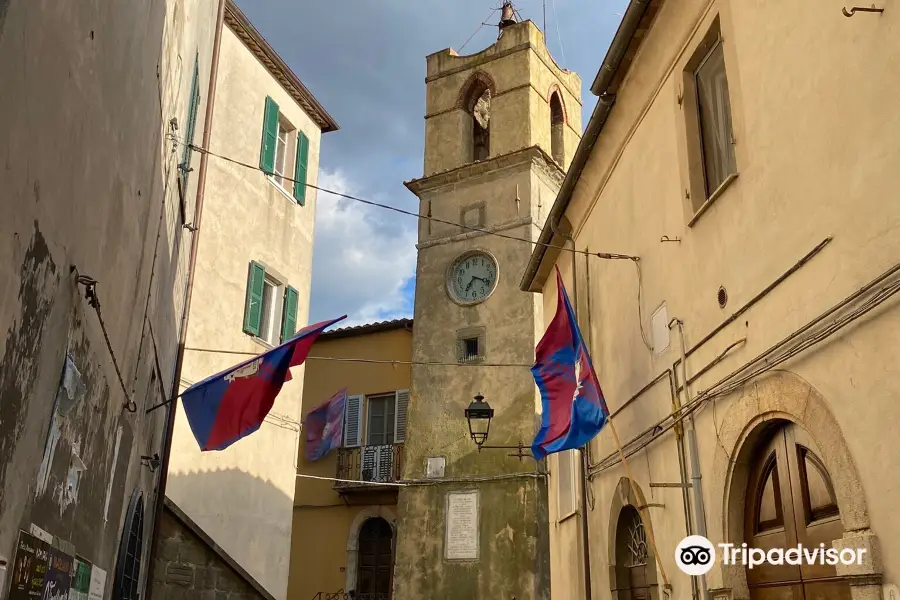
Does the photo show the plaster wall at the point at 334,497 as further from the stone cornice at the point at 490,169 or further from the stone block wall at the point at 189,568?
the stone block wall at the point at 189,568

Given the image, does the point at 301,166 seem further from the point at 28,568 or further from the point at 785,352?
the point at 28,568

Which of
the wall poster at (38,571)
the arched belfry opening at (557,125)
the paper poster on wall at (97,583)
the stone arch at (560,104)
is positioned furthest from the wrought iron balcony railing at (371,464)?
the wall poster at (38,571)

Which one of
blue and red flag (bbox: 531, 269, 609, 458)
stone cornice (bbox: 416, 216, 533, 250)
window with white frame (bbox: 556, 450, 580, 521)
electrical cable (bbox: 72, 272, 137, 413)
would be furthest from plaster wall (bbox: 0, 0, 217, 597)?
stone cornice (bbox: 416, 216, 533, 250)

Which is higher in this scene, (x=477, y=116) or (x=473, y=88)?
(x=473, y=88)

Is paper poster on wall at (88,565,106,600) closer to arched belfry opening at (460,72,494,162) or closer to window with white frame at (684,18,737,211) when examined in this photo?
window with white frame at (684,18,737,211)

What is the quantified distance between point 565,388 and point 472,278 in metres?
11.3

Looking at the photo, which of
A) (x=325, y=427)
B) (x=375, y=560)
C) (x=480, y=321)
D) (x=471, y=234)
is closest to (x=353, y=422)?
(x=325, y=427)

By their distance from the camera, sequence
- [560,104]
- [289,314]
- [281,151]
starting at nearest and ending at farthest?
1. [289,314]
2. [281,151]
3. [560,104]

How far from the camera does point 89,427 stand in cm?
483

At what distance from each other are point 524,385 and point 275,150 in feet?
22.9

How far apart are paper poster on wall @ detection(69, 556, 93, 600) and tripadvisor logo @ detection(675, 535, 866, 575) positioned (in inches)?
160

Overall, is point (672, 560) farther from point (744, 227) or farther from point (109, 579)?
point (109, 579)

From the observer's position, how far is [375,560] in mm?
20203

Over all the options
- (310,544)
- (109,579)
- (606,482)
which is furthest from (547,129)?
(109,579)
